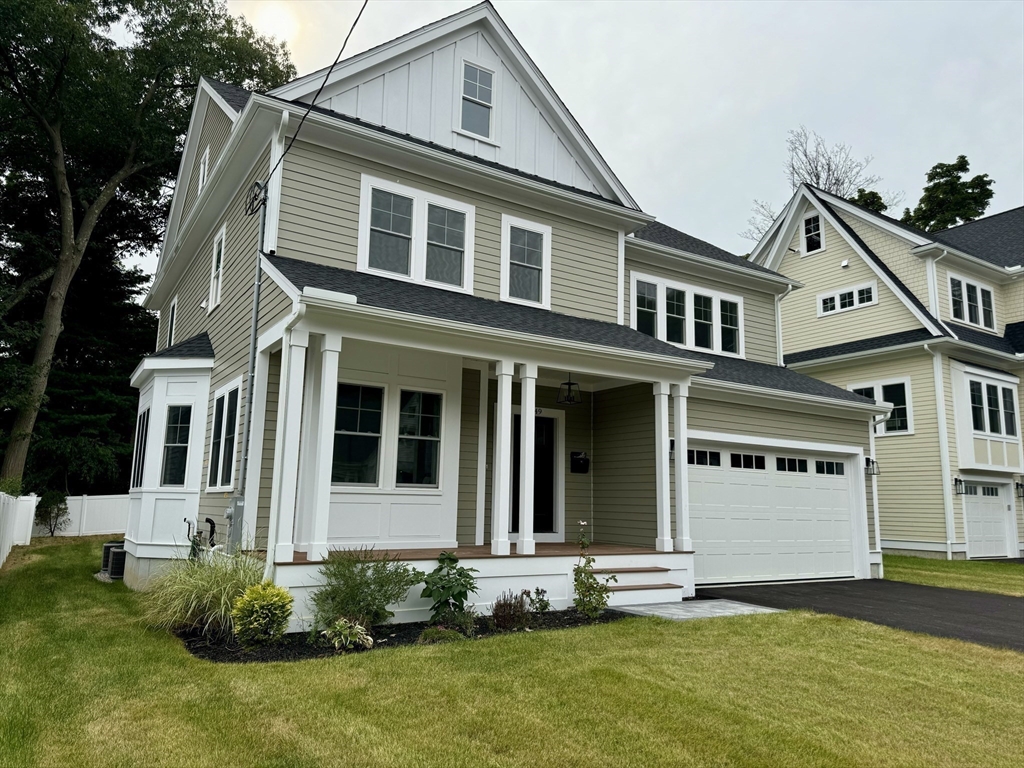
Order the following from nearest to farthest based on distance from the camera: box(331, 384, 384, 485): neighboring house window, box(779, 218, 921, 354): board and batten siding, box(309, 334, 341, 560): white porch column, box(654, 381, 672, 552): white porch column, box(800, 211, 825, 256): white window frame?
box(309, 334, 341, 560): white porch column
box(331, 384, 384, 485): neighboring house window
box(654, 381, 672, 552): white porch column
box(779, 218, 921, 354): board and batten siding
box(800, 211, 825, 256): white window frame

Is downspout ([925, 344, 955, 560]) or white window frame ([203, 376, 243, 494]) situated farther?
downspout ([925, 344, 955, 560])

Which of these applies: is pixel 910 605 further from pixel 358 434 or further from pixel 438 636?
pixel 358 434

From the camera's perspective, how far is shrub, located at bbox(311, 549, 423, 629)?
21.7 feet

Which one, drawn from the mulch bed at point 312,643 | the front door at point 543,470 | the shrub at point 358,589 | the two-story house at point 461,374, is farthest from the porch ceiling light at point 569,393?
the shrub at point 358,589

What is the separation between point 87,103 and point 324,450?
781 inches

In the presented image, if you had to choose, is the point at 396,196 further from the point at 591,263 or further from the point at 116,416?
the point at 116,416

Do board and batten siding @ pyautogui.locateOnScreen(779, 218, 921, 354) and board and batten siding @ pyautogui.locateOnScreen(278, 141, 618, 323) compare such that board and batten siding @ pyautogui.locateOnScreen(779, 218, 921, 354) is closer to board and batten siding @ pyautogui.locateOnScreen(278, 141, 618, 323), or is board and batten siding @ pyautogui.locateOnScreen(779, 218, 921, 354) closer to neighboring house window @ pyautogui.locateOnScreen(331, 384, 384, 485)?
board and batten siding @ pyautogui.locateOnScreen(278, 141, 618, 323)

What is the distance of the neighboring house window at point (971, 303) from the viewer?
61.2 ft

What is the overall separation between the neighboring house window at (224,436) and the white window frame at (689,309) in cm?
677

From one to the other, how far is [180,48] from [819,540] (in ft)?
76.7

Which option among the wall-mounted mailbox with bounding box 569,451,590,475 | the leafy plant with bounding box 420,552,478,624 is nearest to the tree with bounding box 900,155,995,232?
the wall-mounted mailbox with bounding box 569,451,590,475

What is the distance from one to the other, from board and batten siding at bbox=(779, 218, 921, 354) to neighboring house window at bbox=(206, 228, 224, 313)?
50.0ft

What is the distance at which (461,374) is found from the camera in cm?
989

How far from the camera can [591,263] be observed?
1165 cm
